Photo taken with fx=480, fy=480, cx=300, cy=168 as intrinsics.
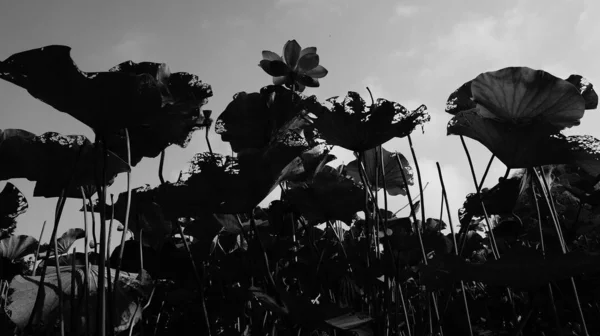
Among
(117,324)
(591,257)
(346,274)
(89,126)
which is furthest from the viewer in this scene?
(346,274)

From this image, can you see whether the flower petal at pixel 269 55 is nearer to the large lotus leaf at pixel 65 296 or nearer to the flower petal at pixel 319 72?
the flower petal at pixel 319 72

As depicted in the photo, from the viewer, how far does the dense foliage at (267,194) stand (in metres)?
0.52

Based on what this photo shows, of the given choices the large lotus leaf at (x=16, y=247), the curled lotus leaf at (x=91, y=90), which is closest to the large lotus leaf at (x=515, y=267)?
the curled lotus leaf at (x=91, y=90)

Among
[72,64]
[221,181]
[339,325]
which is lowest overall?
[339,325]

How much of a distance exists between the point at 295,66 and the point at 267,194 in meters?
0.49

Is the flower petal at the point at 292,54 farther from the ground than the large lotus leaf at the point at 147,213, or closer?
farther from the ground

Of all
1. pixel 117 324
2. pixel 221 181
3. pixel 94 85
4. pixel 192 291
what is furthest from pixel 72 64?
pixel 192 291

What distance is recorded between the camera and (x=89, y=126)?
0.55 metres

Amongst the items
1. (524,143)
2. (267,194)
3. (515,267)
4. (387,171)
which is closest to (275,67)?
(387,171)

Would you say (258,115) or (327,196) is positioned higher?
(258,115)

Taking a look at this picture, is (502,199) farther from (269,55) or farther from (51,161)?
(51,161)

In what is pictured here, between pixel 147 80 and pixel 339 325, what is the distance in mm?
335

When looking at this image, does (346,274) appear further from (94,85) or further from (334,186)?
(94,85)

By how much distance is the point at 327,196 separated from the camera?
72 centimetres
